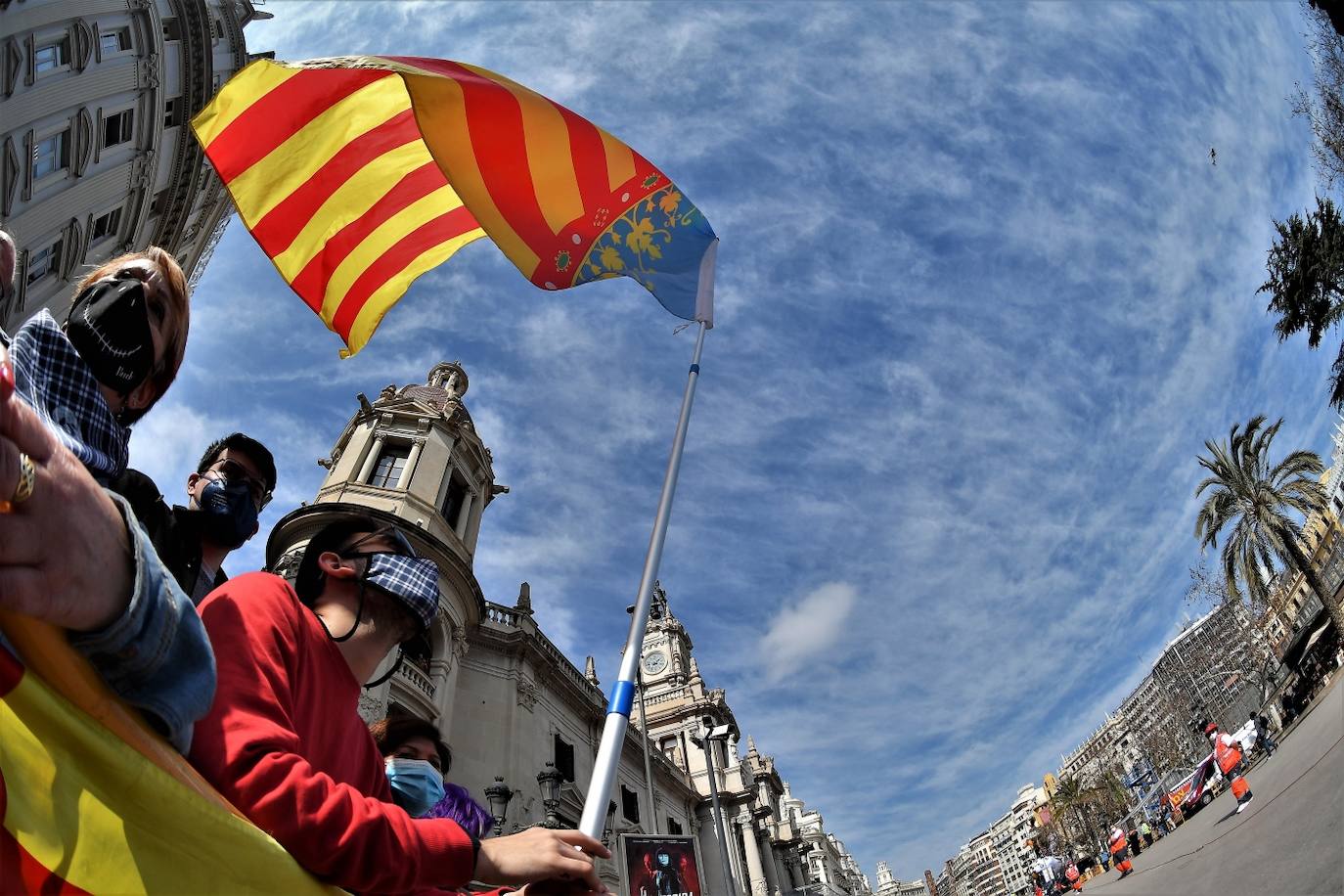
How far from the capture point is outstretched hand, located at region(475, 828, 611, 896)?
158 cm

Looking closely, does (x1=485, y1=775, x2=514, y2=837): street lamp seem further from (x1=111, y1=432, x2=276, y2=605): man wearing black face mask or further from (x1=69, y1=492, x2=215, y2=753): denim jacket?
(x1=69, y1=492, x2=215, y2=753): denim jacket

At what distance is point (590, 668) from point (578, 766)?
22.5 feet

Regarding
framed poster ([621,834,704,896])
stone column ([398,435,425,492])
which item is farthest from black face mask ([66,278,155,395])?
stone column ([398,435,425,492])

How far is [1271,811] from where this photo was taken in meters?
10.2

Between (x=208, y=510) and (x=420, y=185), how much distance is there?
13.8 ft

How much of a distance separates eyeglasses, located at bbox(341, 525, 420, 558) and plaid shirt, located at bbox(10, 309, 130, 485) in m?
0.77

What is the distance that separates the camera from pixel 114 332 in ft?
5.65

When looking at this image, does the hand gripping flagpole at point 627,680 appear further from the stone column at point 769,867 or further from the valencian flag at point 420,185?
the stone column at point 769,867

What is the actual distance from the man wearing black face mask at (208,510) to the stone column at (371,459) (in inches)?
666

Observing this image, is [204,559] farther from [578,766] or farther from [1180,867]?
[578,766]

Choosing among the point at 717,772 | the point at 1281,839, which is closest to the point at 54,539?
the point at 1281,839

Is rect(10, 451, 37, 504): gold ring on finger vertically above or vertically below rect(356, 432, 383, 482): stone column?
below

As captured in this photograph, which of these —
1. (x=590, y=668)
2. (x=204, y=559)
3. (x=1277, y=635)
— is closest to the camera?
(x=204, y=559)

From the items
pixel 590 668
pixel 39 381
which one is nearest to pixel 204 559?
pixel 39 381
